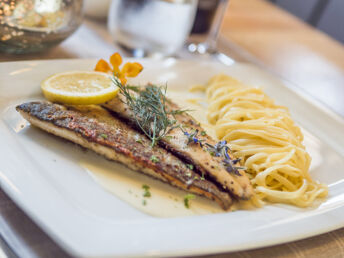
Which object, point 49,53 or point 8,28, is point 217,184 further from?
point 49,53

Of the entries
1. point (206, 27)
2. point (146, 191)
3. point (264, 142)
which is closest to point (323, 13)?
point (206, 27)

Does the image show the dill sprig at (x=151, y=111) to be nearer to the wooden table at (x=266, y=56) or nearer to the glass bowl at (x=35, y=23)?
the glass bowl at (x=35, y=23)

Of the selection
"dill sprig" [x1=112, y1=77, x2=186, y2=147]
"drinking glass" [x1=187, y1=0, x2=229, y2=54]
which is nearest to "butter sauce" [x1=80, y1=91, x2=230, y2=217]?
"dill sprig" [x1=112, y1=77, x2=186, y2=147]

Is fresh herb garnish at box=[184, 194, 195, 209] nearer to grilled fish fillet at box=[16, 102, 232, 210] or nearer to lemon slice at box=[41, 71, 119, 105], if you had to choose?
grilled fish fillet at box=[16, 102, 232, 210]

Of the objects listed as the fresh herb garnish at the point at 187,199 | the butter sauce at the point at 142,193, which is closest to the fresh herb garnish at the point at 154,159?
the butter sauce at the point at 142,193

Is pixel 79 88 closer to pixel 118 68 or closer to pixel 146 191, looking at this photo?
pixel 118 68
